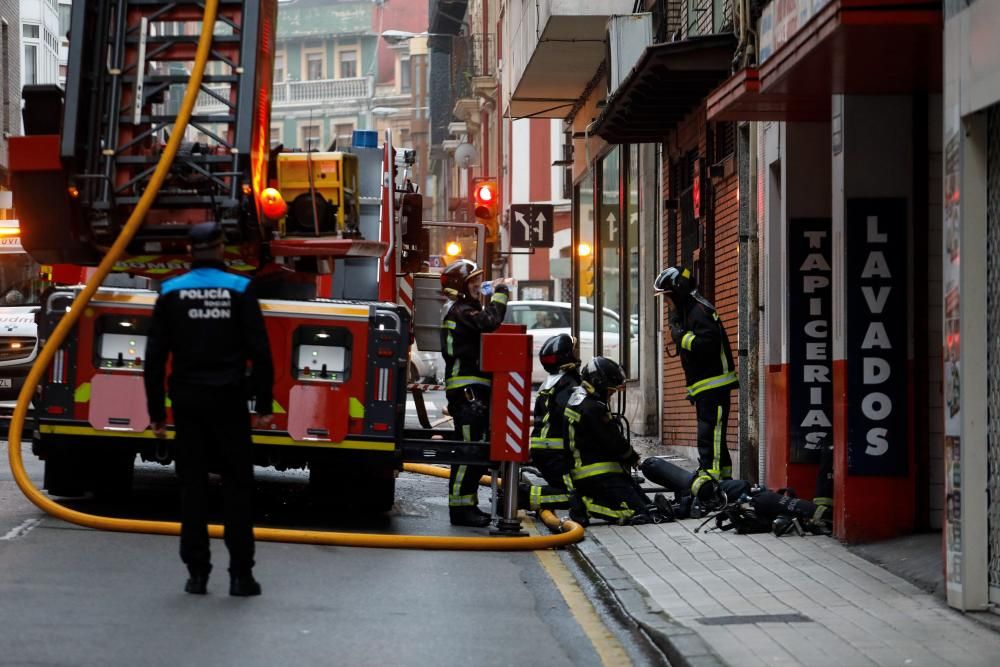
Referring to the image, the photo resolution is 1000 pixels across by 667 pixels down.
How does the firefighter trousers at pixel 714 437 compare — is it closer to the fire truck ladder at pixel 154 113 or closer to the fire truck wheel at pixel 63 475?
the fire truck ladder at pixel 154 113

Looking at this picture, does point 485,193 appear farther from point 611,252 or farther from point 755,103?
point 755,103

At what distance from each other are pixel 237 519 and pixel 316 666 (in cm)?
172

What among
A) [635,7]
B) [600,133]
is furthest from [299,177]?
[635,7]

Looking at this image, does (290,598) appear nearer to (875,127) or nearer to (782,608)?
(782,608)

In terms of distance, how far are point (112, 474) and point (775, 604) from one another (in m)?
5.38

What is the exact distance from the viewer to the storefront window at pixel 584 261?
2970 centimetres

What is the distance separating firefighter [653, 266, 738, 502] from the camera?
1361 cm

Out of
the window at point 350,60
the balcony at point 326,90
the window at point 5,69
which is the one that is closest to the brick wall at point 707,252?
the window at point 5,69

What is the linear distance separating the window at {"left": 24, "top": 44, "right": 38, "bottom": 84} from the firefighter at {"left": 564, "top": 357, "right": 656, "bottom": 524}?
139ft

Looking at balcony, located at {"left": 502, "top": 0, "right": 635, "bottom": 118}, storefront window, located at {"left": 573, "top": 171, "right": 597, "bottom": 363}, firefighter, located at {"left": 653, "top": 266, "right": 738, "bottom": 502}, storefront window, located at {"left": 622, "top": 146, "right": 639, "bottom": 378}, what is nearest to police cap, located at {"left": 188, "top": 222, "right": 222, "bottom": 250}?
firefighter, located at {"left": 653, "top": 266, "right": 738, "bottom": 502}

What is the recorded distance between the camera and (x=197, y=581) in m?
8.85

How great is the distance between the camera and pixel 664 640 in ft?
25.7

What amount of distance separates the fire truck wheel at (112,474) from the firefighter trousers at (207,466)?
354cm

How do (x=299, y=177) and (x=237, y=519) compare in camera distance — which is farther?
(x=299, y=177)
